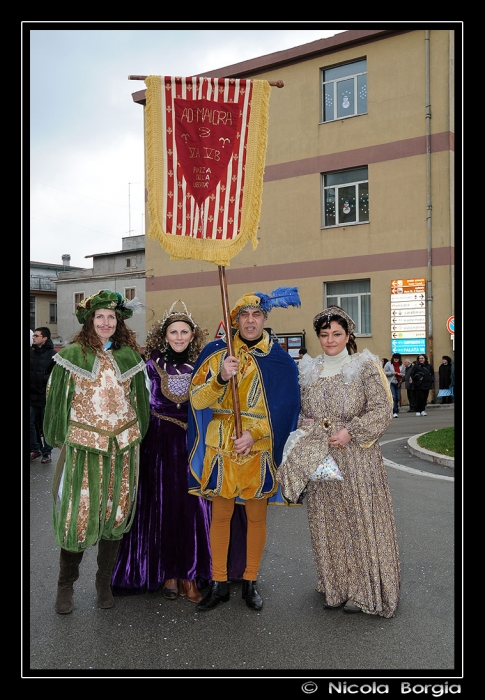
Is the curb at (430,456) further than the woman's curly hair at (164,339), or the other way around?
the curb at (430,456)

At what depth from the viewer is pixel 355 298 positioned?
59.5ft

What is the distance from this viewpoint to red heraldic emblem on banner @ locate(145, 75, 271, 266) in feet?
12.6

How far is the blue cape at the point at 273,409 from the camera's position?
12.8 ft

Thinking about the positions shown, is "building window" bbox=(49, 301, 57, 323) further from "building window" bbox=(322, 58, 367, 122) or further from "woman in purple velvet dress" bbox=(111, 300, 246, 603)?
"woman in purple velvet dress" bbox=(111, 300, 246, 603)

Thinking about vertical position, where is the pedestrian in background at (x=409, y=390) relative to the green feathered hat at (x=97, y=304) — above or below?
below

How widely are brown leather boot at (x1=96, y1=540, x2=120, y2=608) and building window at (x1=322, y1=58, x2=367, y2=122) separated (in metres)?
16.3

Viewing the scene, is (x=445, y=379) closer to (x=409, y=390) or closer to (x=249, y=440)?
(x=409, y=390)

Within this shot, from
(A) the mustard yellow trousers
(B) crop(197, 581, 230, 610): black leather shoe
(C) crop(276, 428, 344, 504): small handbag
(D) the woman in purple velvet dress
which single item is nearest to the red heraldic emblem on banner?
(D) the woman in purple velvet dress

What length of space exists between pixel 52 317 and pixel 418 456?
37874 millimetres

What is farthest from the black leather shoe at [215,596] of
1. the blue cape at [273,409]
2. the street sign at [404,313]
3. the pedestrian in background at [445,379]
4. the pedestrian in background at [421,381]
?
the street sign at [404,313]

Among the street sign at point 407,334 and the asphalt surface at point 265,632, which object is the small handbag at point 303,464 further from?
the street sign at point 407,334

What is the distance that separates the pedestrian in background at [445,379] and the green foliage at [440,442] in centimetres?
571

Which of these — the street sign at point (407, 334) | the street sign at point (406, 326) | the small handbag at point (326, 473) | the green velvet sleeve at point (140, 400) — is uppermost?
the street sign at point (406, 326)
